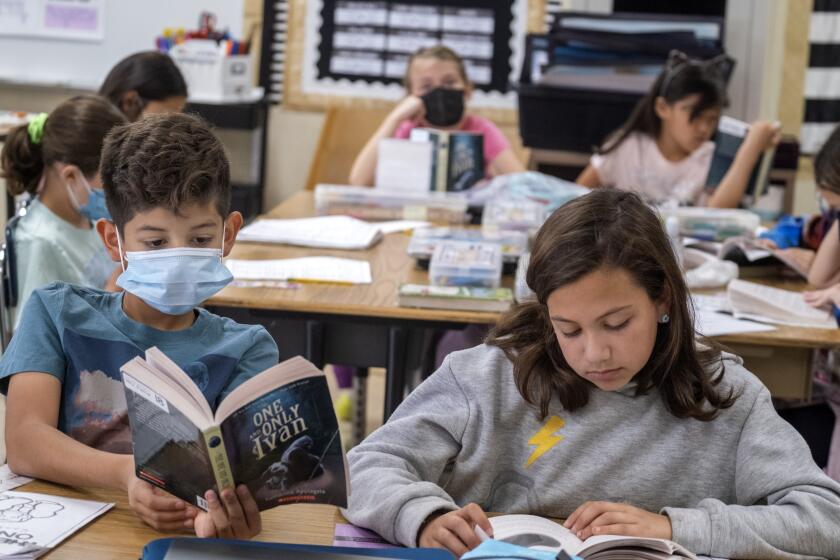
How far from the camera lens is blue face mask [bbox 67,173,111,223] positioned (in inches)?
93.6

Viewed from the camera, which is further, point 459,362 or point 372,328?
point 372,328

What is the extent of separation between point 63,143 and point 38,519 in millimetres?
1300

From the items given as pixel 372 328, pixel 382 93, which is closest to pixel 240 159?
pixel 382 93

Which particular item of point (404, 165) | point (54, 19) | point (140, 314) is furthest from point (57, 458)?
point (54, 19)

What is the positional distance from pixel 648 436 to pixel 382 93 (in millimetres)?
4187

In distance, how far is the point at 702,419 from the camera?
1.45 m

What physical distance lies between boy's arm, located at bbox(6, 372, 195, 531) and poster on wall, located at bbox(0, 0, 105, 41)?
429cm

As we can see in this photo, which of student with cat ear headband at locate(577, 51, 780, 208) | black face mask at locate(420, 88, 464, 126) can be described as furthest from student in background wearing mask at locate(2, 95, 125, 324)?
student with cat ear headband at locate(577, 51, 780, 208)

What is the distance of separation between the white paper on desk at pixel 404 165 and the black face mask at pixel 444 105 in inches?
15.1

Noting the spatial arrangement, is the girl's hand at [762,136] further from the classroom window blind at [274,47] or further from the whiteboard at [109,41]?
the whiteboard at [109,41]

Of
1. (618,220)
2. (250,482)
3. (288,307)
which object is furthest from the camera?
(288,307)

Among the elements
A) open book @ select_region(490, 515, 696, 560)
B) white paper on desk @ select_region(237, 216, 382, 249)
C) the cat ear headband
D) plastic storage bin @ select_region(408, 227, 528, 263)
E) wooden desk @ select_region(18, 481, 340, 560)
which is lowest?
wooden desk @ select_region(18, 481, 340, 560)

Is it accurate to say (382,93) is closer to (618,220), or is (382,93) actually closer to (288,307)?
(288,307)

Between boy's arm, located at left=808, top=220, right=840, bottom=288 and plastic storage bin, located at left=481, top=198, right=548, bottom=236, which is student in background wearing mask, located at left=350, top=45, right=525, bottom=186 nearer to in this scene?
plastic storage bin, located at left=481, top=198, right=548, bottom=236
